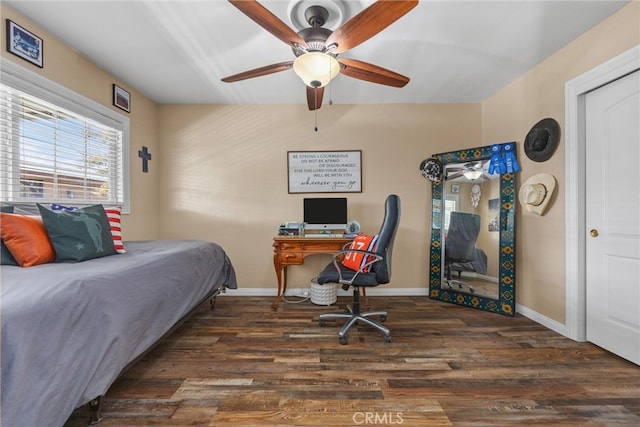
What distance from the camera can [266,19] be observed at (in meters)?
1.41

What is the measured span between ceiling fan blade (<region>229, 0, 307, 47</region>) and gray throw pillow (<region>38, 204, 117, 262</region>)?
164 centimetres

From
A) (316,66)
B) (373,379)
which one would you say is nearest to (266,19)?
(316,66)

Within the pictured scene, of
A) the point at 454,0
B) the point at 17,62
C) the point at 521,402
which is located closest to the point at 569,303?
the point at 521,402

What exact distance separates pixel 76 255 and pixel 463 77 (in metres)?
3.60

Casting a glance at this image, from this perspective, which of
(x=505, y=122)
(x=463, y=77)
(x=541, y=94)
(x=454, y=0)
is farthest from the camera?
(x=505, y=122)

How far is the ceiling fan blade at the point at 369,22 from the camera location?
1263mm

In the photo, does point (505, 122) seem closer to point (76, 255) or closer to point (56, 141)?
point (76, 255)

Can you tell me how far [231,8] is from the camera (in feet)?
5.72

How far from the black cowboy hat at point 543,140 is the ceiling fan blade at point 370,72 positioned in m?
1.51

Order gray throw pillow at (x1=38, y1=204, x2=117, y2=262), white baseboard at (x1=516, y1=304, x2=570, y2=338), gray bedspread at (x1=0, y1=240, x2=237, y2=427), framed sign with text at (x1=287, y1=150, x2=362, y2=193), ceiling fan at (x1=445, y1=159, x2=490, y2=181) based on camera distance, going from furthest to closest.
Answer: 1. framed sign with text at (x1=287, y1=150, x2=362, y2=193)
2. ceiling fan at (x1=445, y1=159, x2=490, y2=181)
3. white baseboard at (x1=516, y1=304, x2=570, y2=338)
4. gray throw pillow at (x1=38, y1=204, x2=117, y2=262)
5. gray bedspread at (x1=0, y1=240, x2=237, y2=427)

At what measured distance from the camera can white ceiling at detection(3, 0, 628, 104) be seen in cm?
177

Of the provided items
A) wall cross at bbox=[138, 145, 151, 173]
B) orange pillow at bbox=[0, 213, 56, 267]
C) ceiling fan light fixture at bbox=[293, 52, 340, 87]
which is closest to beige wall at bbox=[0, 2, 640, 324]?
wall cross at bbox=[138, 145, 151, 173]

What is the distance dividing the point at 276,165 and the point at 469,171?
2.32 meters

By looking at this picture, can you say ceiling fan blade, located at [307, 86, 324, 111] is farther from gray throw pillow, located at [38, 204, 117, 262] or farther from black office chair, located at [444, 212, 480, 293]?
black office chair, located at [444, 212, 480, 293]
